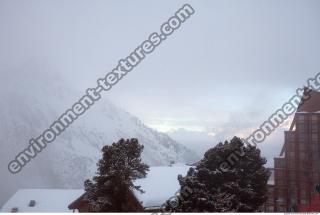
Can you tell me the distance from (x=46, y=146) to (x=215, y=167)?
3.84 metres

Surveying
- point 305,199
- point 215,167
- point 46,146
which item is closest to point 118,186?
point 215,167

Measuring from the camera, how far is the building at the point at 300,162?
21.9ft

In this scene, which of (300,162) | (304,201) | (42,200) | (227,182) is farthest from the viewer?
(42,200)

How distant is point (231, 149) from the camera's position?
6367mm

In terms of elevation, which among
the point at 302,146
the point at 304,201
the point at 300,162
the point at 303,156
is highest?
the point at 302,146

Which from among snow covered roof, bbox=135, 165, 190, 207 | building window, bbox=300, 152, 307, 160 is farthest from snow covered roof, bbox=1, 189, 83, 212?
building window, bbox=300, 152, 307, 160

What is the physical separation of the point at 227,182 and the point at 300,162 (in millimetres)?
1773

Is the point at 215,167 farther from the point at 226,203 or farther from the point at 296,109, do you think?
the point at 296,109

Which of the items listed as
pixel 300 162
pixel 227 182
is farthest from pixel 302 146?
pixel 227 182

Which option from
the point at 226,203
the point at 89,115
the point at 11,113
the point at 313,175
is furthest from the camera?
the point at 11,113

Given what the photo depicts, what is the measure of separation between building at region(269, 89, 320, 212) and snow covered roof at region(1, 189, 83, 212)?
4744 mm

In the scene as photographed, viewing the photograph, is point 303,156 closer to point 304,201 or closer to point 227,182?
point 304,201

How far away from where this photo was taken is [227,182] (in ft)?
20.1

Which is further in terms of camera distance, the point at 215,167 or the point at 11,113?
the point at 11,113
